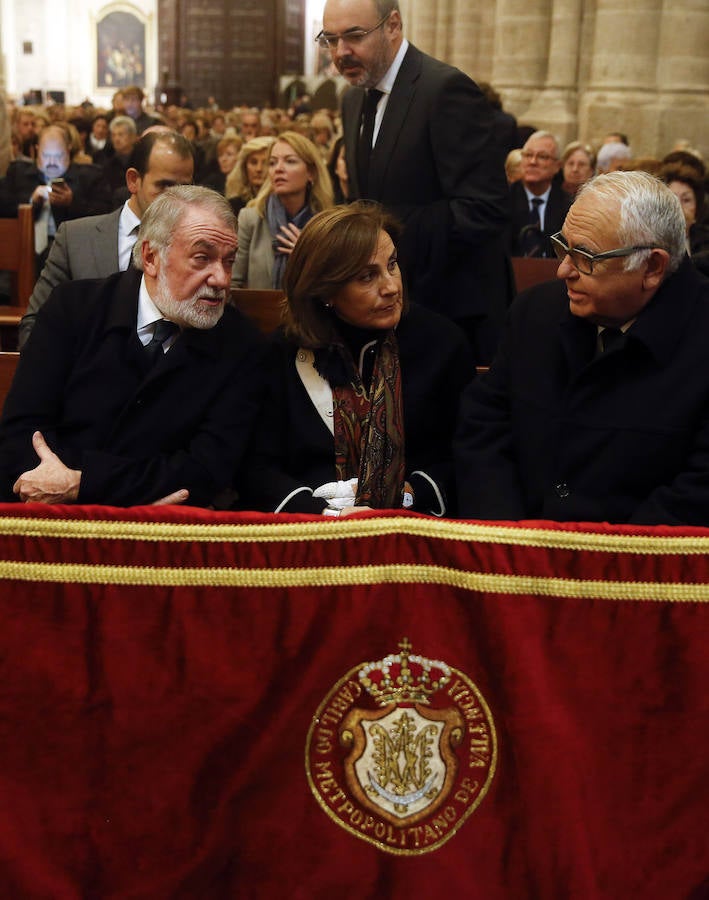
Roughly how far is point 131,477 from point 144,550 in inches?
35.4

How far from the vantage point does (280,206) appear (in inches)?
220

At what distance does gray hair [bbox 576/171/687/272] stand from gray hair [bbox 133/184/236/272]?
37.7 inches

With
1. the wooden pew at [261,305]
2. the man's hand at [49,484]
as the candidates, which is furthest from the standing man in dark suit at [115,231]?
the man's hand at [49,484]

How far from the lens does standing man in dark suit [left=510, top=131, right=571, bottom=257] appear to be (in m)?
7.62

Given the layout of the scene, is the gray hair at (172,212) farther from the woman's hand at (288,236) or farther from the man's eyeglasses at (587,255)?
the woman's hand at (288,236)

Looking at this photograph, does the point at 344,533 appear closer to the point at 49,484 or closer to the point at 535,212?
the point at 49,484

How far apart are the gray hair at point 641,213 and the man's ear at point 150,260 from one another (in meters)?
1.12

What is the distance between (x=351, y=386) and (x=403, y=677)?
1307 millimetres

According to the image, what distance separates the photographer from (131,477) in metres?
3.07

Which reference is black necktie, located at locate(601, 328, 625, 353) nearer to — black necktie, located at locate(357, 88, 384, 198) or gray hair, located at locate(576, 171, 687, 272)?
gray hair, located at locate(576, 171, 687, 272)

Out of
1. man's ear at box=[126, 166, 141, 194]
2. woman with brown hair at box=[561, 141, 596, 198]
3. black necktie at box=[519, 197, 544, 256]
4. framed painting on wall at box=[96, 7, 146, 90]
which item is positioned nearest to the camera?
man's ear at box=[126, 166, 141, 194]

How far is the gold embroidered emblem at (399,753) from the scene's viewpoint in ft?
7.15

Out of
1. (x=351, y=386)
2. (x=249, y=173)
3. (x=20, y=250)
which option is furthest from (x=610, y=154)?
(x=351, y=386)

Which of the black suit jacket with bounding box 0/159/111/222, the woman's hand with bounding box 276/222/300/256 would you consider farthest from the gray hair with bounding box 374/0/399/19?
the black suit jacket with bounding box 0/159/111/222
